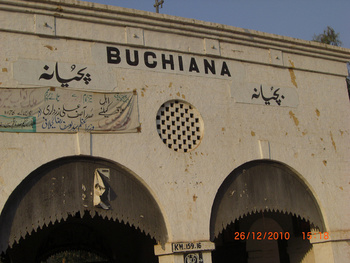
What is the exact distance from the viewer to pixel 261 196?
34.7ft

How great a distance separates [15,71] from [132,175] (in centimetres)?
267

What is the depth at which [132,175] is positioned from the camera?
9281mm

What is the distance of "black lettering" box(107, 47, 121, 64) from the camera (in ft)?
31.4

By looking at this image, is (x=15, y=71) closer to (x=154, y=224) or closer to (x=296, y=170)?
(x=154, y=224)

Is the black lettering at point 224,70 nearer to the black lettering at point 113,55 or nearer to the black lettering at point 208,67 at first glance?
the black lettering at point 208,67

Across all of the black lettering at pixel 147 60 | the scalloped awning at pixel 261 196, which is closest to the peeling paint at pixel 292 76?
the scalloped awning at pixel 261 196

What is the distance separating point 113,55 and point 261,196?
13.4ft

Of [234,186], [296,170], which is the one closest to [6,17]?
[234,186]

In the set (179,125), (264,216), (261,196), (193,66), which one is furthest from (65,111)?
(264,216)

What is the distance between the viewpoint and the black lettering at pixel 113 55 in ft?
31.4

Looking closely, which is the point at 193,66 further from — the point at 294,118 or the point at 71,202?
the point at 71,202

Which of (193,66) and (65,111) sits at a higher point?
(193,66)

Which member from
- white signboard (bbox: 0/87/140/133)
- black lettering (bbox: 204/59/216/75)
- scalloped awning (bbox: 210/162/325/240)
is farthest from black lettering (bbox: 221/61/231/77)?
white signboard (bbox: 0/87/140/133)

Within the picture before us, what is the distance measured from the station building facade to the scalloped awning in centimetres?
3
